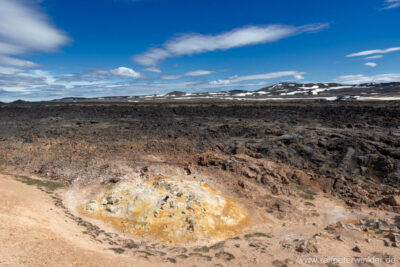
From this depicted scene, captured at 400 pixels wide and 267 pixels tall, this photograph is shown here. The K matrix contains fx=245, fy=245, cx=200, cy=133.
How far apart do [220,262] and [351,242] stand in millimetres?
5622

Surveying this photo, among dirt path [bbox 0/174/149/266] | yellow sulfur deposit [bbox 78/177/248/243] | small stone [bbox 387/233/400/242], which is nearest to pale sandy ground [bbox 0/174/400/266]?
dirt path [bbox 0/174/149/266]

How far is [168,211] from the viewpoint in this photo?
1194 cm

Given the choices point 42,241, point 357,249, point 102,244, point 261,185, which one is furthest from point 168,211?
point 357,249

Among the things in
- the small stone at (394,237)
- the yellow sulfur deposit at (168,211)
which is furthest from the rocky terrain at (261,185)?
the yellow sulfur deposit at (168,211)

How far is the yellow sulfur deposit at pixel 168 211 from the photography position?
1112 cm

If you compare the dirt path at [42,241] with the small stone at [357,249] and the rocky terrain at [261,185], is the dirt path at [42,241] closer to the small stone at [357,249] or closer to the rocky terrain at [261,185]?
the rocky terrain at [261,185]

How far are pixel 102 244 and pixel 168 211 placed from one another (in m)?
3.34

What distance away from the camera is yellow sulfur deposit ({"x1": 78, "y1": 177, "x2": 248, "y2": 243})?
11117mm

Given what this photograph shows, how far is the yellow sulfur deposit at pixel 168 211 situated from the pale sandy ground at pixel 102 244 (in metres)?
0.86

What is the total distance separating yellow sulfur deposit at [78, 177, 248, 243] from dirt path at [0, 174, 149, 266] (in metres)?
1.98

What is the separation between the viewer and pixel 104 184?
48.8 feet

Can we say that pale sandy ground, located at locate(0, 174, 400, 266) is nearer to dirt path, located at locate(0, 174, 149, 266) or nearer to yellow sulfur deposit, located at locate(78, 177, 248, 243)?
dirt path, located at locate(0, 174, 149, 266)

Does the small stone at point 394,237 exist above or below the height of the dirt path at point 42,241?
below

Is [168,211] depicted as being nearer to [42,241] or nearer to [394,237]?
[42,241]
